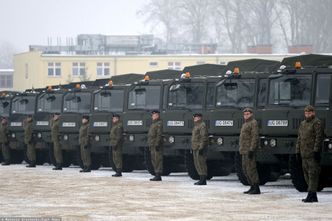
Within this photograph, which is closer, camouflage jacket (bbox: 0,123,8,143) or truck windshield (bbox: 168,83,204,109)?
truck windshield (bbox: 168,83,204,109)

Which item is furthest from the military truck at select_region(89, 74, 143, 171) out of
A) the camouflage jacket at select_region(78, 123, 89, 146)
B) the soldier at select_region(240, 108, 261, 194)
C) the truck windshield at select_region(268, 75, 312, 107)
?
the soldier at select_region(240, 108, 261, 194)

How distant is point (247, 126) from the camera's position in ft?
71.1

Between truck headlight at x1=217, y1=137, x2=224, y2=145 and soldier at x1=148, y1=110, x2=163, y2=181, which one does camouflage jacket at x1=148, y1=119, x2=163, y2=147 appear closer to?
soldier at x1=148, y1=110, x2=163, y2=181

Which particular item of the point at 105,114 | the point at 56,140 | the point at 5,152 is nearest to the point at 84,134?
the point at 105,114

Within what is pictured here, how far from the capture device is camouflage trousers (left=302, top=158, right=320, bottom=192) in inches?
766

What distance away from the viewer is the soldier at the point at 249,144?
846 inches

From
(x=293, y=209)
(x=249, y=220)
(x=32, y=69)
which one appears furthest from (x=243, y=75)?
(x=32, y=69)

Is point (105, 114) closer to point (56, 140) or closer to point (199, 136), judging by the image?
point (56, 140)

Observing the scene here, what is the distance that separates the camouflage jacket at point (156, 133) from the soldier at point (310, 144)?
20.2 ft

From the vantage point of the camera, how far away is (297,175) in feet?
69.8

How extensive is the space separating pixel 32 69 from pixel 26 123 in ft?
205

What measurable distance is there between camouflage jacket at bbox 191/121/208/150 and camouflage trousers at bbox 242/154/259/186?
2154 mm

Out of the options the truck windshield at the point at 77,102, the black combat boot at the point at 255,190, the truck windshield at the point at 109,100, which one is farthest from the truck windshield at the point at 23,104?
the black combat boot at the point at 255,190

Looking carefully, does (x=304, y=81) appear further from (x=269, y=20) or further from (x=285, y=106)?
(x=269, y=20)
